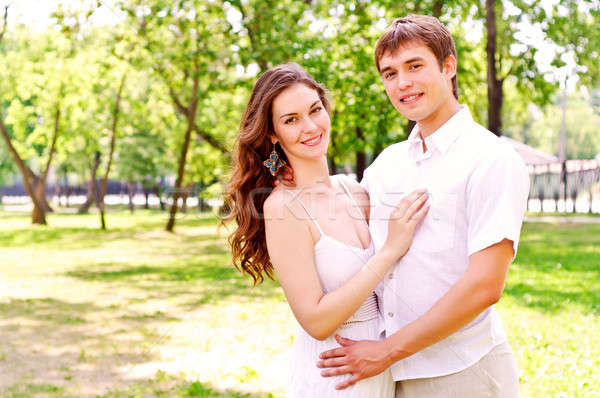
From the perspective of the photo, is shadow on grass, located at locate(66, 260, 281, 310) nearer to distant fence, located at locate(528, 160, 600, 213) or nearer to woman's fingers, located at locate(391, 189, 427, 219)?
woman's fingers, located at locate(391, 189, 427, 219)

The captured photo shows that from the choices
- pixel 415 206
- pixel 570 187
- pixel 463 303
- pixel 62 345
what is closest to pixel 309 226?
pixel 415 206

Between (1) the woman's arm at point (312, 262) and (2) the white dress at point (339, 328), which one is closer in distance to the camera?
(1) the woman's arm at point (312, 262)

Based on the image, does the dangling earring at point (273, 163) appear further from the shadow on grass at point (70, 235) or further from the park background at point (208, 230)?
the shadow on grass at point (70, 235)

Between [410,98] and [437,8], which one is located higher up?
[437,8]

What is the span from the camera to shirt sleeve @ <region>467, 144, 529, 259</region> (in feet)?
6.54

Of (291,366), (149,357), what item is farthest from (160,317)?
(291,366)

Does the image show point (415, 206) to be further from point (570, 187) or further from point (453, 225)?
point (570, 187)

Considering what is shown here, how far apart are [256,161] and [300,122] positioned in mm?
340

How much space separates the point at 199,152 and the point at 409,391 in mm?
29380

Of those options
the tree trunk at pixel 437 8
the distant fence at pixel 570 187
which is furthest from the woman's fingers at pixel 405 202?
the distant fence at pixel 570 187

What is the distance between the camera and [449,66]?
2.43 meters

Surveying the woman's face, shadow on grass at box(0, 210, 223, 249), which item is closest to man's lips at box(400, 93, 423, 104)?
the woman's face

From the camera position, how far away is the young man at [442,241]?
203 cm

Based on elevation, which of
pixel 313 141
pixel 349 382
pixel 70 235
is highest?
pixel 313 141
